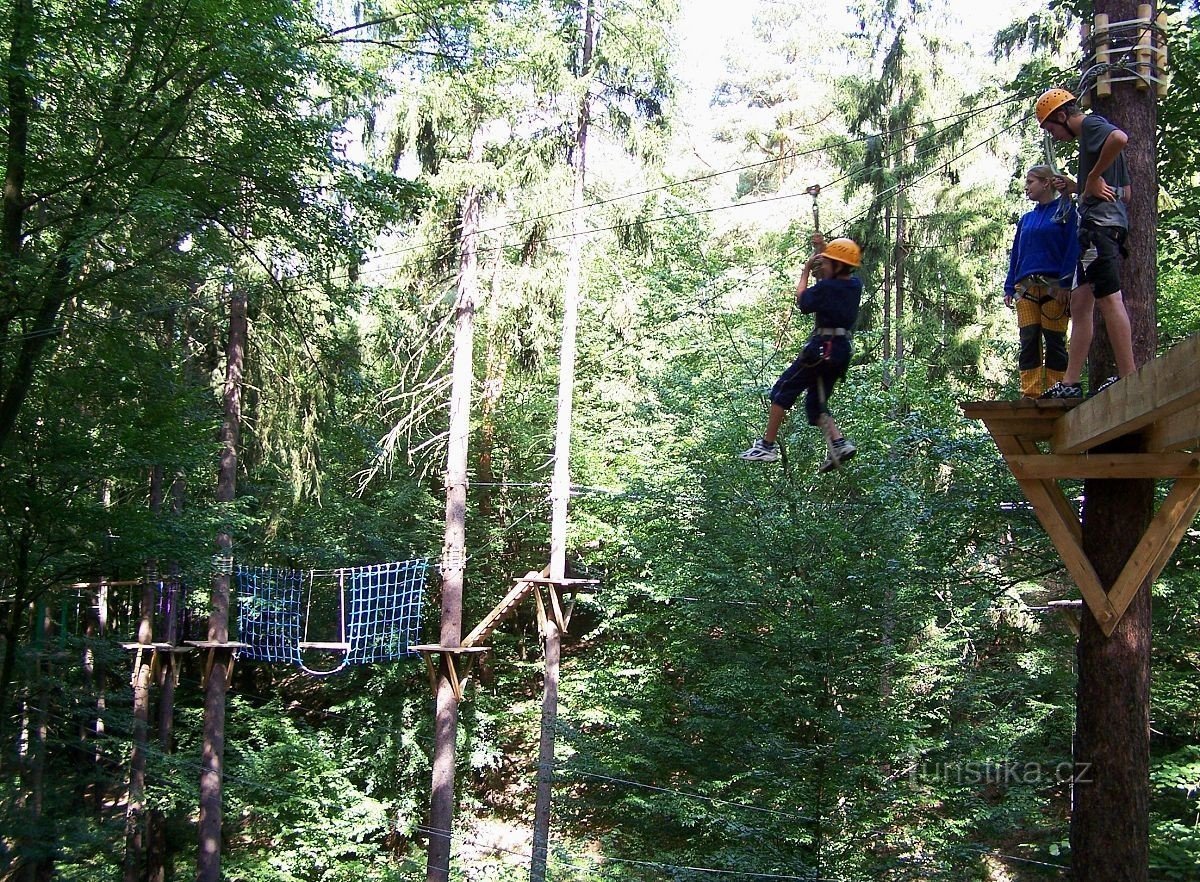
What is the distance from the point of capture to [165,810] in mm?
13742

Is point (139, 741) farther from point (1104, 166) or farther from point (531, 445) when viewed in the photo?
point (1104, 166)

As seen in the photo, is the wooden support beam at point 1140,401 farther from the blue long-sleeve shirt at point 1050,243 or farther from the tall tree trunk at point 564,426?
the tall tree trunk at point 564,426

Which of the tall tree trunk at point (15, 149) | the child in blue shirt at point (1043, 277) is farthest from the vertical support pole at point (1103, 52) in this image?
the tall tree trunk at point (15, 149)

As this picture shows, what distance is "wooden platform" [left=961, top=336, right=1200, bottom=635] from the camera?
145 inches

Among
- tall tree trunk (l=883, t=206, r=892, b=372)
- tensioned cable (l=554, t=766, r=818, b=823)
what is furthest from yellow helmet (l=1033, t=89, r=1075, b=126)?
tall tree trunk (l=883, t=206, r=892, b=372)

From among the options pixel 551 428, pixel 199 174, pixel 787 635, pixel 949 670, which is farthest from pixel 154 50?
pixel 551 428

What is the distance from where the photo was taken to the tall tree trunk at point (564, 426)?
1113 cm

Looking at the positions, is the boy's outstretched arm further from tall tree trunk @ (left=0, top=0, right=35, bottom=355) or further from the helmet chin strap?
tall tree trunk @ (left=0, top=0, right=35, bottom=355)

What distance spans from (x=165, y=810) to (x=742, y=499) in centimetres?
995

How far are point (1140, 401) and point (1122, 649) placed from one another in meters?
1.95

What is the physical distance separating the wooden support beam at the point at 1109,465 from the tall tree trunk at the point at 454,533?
27.3 feet

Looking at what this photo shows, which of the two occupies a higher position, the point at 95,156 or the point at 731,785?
the point at 95,156

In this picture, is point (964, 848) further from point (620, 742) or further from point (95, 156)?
point (95, 156)

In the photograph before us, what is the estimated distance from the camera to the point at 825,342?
4508 mm
